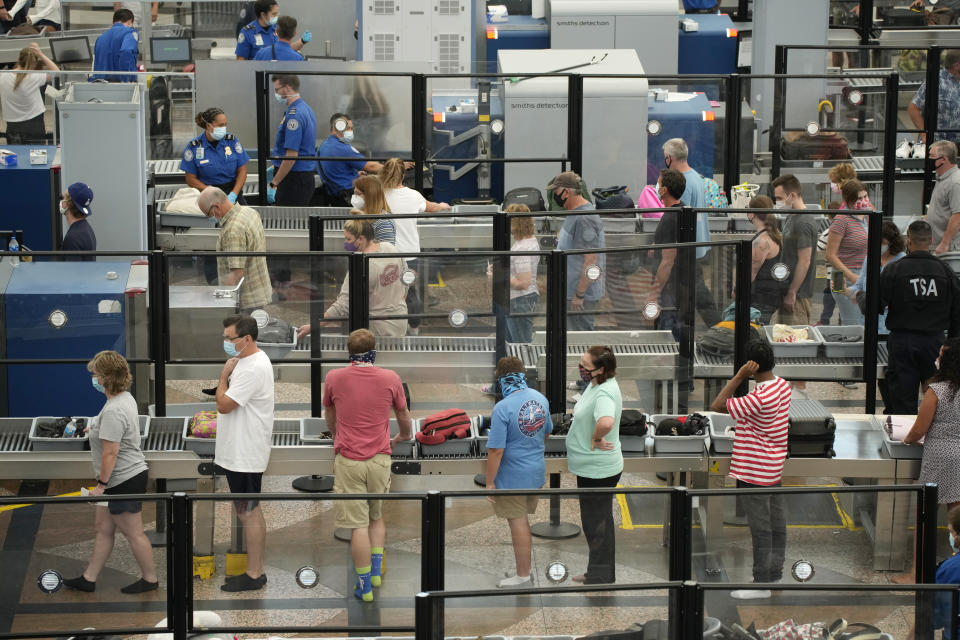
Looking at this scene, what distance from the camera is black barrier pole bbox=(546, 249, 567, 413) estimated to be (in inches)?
379

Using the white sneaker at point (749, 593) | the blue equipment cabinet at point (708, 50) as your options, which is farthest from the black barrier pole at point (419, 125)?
the white sneaker at point (749, 593)

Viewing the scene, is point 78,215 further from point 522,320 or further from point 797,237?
point 797,237

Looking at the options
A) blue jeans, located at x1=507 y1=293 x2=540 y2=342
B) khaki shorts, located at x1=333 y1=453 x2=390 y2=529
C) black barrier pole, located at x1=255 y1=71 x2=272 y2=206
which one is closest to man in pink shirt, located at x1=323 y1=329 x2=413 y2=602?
khaki shorts, located at x1=333 y1=453 x2=390 y2=529

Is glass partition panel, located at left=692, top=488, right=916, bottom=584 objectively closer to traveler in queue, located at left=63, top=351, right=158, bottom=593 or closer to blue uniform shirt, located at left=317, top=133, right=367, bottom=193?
traveler in queue, located at left=63, top=351, right=158, bottom=593

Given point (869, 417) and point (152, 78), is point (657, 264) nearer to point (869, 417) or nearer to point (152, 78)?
point (869, 417)

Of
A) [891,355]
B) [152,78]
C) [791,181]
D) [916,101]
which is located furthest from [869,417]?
[152,78]

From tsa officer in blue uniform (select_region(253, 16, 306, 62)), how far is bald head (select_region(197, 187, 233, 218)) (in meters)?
5.04

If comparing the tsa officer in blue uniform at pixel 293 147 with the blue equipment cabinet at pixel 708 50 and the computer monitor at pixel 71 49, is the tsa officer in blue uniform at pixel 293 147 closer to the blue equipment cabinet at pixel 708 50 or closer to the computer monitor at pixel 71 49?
the blue equipment cabinet at pixel 708 50

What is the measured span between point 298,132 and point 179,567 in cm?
713

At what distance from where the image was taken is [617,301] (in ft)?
32.1

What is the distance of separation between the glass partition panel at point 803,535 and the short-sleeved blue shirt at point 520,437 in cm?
155

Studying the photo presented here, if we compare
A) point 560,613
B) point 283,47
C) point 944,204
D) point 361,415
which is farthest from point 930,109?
point 560,613

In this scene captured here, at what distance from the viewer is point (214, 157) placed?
43.7 feet

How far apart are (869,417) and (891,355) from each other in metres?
0.60
